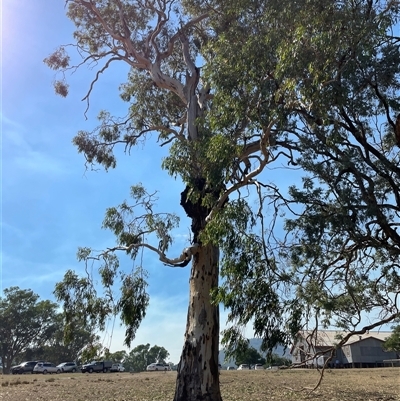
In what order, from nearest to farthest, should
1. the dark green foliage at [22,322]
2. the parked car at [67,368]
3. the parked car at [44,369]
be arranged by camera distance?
the parked car at [44,369], the parked car at [67,368], the dark green foliage at [22,322]

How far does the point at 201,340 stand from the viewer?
11.5 meters

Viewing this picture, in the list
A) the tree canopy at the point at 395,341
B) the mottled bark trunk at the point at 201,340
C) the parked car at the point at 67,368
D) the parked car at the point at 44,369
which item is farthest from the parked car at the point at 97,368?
the mottled bark trunk at the point at 201,340

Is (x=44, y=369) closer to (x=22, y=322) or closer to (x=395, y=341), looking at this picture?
(x=22, y=322)

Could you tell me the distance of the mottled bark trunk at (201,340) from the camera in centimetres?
1117

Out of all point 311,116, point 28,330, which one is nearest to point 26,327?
point 28,330

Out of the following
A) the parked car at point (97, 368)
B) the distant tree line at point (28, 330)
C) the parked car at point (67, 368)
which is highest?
the distant tree line at point (28, 330)

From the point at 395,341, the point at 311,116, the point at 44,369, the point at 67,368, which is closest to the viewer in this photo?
the point at 311,116

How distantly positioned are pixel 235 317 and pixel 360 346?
179ft

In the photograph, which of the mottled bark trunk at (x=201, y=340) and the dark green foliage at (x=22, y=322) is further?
the dark green foliage at (x=22, y=322)

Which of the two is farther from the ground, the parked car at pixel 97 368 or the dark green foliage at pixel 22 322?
the dark green foliage at pixel 22 322

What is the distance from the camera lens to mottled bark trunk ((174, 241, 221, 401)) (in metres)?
11.2

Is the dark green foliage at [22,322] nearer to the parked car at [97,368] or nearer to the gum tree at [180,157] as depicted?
the parked car at [97,368]

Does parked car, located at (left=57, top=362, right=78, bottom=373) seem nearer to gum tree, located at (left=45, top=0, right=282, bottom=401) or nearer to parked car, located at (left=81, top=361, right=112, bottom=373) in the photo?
parked car, located at (left=81, top=361, right=112, bottom=373)

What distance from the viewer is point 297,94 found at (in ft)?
28.3
